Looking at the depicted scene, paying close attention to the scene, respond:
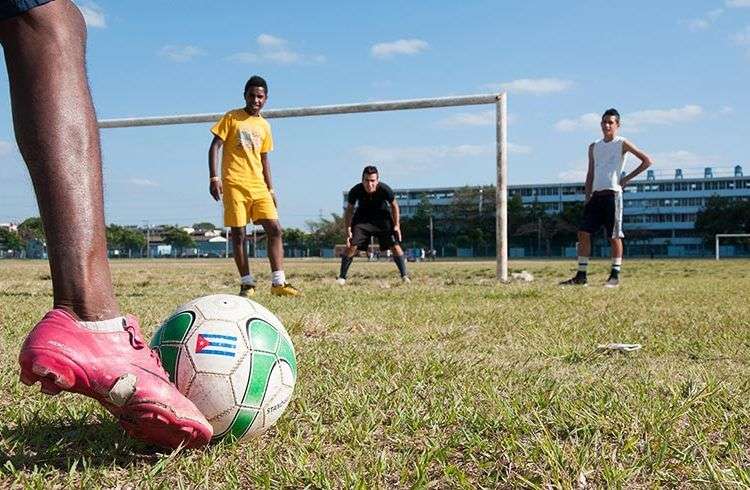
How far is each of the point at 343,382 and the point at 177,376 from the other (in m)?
0.91

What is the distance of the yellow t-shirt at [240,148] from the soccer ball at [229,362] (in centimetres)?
568

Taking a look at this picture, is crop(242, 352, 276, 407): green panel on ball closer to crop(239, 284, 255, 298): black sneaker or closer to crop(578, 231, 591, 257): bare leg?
crop(239, 284, 255, 298): black sneaker

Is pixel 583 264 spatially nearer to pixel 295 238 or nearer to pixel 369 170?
pixel 369 170

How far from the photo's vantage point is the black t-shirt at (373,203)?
A: 38.4ft

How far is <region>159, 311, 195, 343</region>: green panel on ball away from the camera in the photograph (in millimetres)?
2264

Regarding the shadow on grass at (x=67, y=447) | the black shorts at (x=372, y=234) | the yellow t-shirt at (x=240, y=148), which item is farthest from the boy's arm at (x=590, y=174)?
the shadow on grass at (x=67, y=447)

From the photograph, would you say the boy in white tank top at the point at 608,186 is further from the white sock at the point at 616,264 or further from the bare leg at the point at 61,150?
the bare leg at the point at 61,150

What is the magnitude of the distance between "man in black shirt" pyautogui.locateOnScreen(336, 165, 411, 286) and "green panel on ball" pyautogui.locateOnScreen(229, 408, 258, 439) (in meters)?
9.42

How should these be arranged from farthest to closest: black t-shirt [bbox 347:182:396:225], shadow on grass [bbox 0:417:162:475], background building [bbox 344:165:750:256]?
background building [bbox 344:165:750:256], black t-shirt [bbox 347:182:396:225], shadow on grass [bbox 0:417:162:475]

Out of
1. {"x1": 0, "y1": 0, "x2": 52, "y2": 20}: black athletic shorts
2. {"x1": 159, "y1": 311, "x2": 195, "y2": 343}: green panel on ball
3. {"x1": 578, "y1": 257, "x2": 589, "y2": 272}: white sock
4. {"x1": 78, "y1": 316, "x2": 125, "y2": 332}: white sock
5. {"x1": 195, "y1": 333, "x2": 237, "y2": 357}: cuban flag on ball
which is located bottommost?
{"x1": 578, "y1": 257, "x2": 589, "y2": 272}: white sock

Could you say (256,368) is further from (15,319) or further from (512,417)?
(15,319)

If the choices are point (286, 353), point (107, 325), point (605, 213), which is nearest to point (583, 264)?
point (605, 213)

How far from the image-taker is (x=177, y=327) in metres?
2.31

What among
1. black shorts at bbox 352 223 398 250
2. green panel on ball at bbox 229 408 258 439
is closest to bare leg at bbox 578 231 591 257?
black shorts at bbox 352 223 398 250
